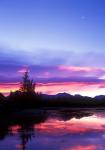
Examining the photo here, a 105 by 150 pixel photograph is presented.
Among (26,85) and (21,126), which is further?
(26,85)

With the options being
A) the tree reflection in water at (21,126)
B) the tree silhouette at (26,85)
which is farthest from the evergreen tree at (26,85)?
the tree reflection in water at (21,126)

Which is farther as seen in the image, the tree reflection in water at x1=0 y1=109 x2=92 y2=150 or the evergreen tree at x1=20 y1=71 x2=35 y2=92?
the evergreen tree at x1=20 y1=71 x2=35 y2=92

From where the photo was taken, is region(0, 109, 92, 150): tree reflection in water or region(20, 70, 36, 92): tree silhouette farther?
region(20, 70, 36, 92): tree silhouette

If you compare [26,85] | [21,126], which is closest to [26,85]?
[26,85]

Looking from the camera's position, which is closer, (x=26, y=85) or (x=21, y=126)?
(x=21, y=126)

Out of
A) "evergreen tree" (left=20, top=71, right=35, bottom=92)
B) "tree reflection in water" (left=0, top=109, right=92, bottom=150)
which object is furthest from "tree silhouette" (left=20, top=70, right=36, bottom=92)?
"tree reflection in water" (left=0, top=109, right=92, bottom=150)

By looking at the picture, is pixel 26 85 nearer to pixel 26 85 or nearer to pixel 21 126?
pixel 26 85

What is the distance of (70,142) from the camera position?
2781 centimetres

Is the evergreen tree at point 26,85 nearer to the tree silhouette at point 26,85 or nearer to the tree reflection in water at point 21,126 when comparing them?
the tree silhouette at point 26,85

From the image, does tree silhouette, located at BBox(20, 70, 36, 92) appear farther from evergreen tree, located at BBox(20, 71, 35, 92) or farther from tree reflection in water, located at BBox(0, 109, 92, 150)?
tree reflection in water, located at BBox(0, 109, 92, 150)

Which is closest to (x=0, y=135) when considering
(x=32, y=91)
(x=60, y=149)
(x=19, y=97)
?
(x=60, y=149)

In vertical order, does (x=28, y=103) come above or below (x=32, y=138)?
above

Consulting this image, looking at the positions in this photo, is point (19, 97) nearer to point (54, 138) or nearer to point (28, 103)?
point (28, 103)

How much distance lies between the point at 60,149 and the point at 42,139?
5123mm
